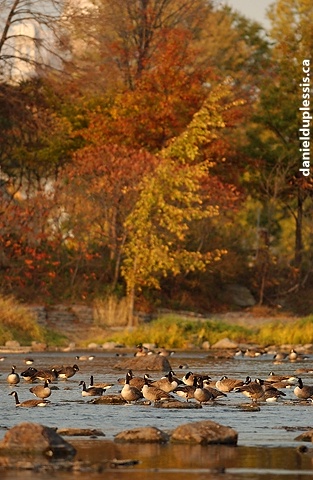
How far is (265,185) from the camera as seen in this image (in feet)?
186

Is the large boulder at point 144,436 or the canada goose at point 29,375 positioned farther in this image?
the canada goose at point 29,375

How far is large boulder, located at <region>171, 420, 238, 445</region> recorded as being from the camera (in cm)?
1698

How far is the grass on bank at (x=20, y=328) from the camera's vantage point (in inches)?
1618

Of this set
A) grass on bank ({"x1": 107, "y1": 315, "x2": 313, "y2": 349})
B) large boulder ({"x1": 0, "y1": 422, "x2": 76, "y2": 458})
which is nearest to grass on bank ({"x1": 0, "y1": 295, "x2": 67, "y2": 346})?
grass on bank ({"x1": 107, "y1": 315, "x2": 313, "y2": 349})

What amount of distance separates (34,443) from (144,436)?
1.87 m

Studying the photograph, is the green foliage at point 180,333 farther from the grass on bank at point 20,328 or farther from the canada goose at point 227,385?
the canada goose at point 227,385

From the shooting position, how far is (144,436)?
17.3 metres

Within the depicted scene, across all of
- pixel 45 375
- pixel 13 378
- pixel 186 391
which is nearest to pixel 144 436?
pixel 186 391

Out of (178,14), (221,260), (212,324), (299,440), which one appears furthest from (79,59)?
(299,440)

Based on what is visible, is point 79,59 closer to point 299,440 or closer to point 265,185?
point 265,185

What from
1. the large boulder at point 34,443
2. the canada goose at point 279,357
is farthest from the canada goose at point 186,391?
the canada goose at point 279,357

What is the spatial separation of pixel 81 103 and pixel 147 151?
540 cm

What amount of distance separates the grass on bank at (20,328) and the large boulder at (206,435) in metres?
23.6

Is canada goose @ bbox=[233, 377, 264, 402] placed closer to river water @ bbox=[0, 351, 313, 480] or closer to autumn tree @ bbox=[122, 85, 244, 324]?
river water @ bbox=[0, 351, 313, 480]
